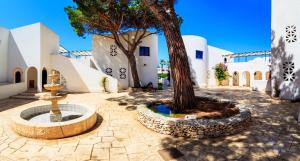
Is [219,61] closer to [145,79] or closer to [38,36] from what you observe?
[145,79]

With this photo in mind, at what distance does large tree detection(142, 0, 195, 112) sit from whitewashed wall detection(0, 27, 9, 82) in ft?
46.8

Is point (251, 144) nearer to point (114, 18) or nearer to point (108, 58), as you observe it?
point (114, 18)

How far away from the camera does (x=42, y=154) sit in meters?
4.47

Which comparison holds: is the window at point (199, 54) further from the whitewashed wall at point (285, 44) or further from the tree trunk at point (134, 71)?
the whitewashed wall at point (285, 44)

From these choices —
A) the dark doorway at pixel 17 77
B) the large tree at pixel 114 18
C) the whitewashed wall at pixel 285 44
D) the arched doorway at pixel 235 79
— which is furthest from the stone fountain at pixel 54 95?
the arched doorway at pixel 235 79

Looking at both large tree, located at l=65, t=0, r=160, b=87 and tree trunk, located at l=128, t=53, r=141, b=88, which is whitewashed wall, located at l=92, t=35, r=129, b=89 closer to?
large tree, located at l=65, t=0, r=160, b=87

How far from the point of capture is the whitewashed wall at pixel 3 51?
14127mm

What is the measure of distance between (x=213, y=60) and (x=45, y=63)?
21.5 metres

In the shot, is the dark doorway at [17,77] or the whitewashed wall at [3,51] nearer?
the whitewashed wall at [3,51]

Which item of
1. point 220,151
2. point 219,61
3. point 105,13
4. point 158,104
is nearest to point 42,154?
point 220,151

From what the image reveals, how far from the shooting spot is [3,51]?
562 inches

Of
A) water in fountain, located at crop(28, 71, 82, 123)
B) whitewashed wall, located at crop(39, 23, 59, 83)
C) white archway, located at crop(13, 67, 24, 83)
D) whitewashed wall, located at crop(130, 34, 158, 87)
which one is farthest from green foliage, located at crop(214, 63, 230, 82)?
white archway, located at crop(13, 67, 24, 83)

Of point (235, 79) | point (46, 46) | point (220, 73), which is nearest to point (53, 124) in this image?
point (46, 46)

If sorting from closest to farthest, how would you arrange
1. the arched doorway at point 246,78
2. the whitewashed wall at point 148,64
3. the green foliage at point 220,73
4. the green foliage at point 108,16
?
1. the green foliage at point 108,16
2. the whitewashed wall at point 148,64
3. the green foliage at point 220,73
4. the arched doorway at point 246,78
